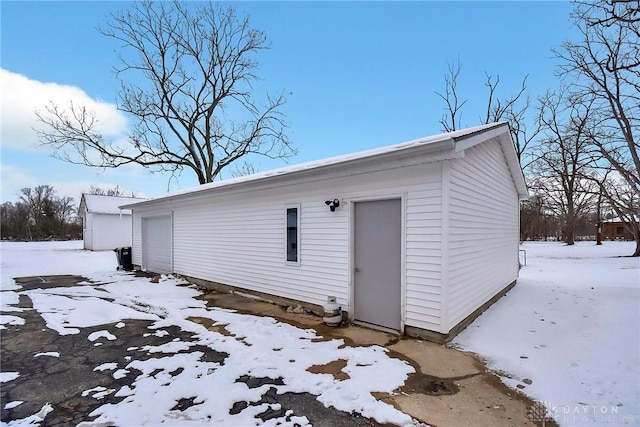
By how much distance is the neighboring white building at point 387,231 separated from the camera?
A: 440cm

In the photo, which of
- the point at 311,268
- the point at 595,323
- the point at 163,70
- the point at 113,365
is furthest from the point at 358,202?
the point at 163,70

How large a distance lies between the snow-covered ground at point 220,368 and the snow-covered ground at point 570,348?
53.7 inches

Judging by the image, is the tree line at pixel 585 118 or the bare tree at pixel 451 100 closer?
the tree line at pixel 585 118

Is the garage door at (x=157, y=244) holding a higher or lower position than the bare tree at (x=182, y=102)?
lower

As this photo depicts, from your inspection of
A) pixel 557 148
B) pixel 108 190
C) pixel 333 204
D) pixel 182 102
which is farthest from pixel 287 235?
pixel 108 190

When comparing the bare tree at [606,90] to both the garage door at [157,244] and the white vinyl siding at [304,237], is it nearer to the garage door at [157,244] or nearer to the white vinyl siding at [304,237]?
the white vinyl siding at [304,237]

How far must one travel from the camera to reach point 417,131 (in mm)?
18281

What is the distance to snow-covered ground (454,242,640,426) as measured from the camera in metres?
2.87

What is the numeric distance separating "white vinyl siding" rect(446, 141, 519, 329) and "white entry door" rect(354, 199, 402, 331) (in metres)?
0.79

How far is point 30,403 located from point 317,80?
12.9 meters

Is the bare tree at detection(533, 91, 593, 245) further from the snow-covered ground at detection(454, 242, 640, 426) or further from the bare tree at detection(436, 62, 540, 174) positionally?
the snow-covered ground at detection(454, 242, 640, 426)

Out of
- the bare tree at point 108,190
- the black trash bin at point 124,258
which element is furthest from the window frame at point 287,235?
the bare tree at point 108,190

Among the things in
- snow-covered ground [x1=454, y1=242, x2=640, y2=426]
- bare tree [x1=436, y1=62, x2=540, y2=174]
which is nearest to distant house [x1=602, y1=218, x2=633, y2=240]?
bare tree [x1=436, y1=62, x2=540, y2=174]

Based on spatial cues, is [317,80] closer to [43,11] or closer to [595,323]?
[43,11]
